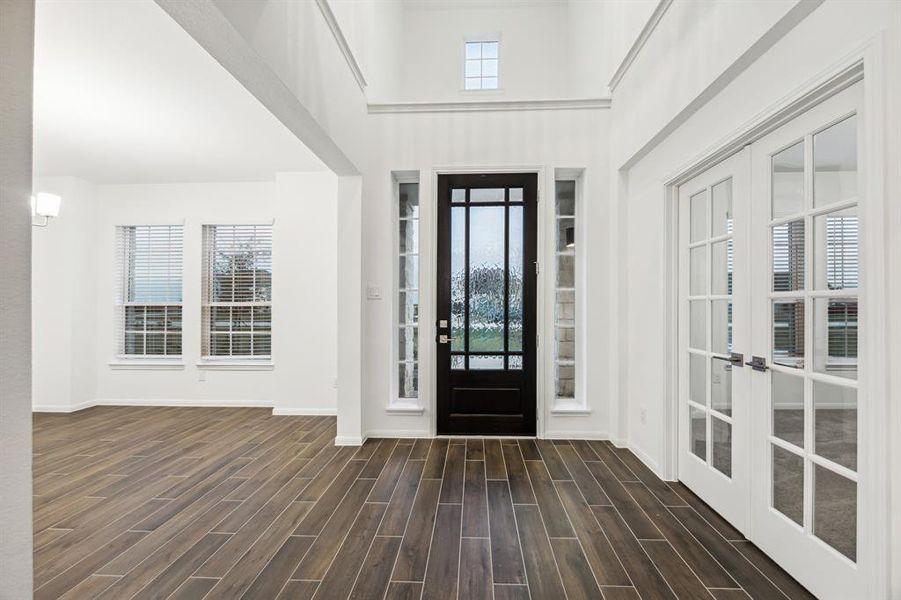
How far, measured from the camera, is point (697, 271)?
274 centimetres

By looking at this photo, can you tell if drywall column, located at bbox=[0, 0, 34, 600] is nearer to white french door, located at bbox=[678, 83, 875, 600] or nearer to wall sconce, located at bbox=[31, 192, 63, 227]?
white french door, located at bbox=[678, 83, 875, 600]

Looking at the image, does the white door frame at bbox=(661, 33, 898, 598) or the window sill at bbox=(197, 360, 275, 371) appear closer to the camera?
the white door frame at bbox=(661, 33, 898, 598)

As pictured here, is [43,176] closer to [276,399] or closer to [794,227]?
[276,399]

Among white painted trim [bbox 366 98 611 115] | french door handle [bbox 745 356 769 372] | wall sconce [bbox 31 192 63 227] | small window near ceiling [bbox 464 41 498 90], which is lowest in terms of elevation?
french door handle [bbox 745 356 769 372]

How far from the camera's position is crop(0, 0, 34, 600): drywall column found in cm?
96

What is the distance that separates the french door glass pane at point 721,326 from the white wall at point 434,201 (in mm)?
1280

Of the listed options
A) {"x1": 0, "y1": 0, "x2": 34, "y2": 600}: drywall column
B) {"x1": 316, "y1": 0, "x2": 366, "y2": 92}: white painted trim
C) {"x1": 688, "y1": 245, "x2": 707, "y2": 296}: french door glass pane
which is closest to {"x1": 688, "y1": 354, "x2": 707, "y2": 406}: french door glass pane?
{"x1": 688, "y1": 245, "x2": 707, "y2": 296}: french door glass pane

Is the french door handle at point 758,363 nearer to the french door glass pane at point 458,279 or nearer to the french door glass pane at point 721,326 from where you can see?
the french door glass pane at point 721,326

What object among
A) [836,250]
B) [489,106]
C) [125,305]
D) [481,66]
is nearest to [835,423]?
[836,250]

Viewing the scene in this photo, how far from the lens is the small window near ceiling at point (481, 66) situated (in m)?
5.62

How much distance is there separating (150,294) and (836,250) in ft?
22.3

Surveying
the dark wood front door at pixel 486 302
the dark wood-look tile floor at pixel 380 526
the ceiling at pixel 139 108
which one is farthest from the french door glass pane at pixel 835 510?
the ceiling at pixel 139 108

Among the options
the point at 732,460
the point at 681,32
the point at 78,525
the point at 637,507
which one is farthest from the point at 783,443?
the point at 78,525

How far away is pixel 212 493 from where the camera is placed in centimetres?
279
